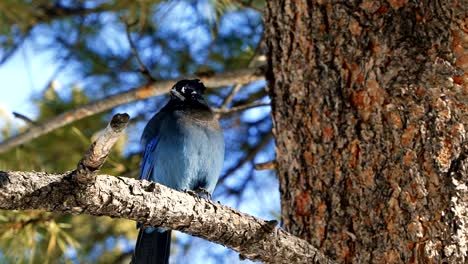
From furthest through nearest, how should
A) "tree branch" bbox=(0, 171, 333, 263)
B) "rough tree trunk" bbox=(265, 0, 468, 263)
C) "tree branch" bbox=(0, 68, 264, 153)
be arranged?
"tree branch" bbox=(0, 68, 264, 153) < "rough tree trunk" bbox=(265, 0, 468, 263) < "tree branch" bbox=(0, 171, 333, 263)

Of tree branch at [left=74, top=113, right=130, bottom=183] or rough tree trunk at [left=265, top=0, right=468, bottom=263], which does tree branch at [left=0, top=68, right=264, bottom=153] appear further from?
tree branch at [left=74, top=113, right=130, bottom=183]

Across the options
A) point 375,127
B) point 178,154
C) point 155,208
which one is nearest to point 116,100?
point 178,154

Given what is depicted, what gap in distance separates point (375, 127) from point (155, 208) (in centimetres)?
100

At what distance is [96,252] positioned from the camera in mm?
4461

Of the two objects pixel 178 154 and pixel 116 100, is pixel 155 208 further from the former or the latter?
pixel 116 100

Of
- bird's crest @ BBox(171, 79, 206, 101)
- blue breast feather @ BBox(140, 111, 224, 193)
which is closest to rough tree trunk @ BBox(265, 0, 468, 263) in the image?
blue breast feather @ BBox(140, 111, 224, 193)

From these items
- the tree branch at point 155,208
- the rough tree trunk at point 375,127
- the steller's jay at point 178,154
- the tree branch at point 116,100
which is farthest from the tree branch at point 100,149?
the tree branch at point 116,100

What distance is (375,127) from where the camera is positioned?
8.82ft

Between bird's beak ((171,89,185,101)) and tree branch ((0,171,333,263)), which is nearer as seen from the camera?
tree branch ((0,171,333,263))

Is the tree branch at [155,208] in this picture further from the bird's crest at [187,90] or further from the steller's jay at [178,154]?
the bird's crest at [187,90]

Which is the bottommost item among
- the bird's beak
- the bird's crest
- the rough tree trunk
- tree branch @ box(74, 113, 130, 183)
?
tree branch @ box(74, 113, 130, 183)

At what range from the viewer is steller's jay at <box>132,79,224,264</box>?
310 cm

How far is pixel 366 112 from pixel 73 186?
1273 mm

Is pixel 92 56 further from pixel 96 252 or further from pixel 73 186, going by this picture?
pixel 73 186
